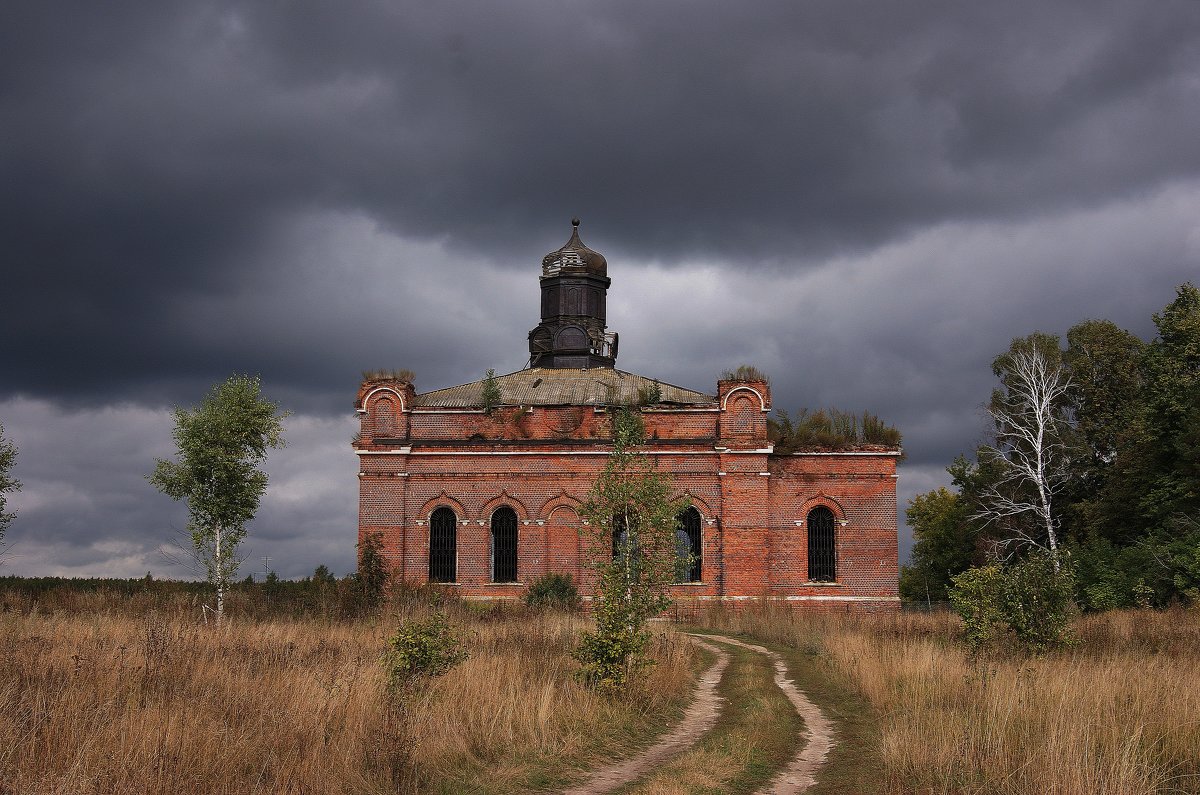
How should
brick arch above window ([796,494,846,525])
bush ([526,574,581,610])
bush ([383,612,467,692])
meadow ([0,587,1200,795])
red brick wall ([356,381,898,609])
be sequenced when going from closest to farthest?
meadow ([0,587,1200,795]) < bush ([383,612,467,692]) < bush ([526,574,581,610]) < red brick wall ([356,381,898,609]) < brick arch above window ([796,494,846,525])

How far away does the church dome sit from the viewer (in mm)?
36750

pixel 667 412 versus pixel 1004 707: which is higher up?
pixel 667 412

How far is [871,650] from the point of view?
15.8 m

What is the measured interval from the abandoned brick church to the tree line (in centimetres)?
366

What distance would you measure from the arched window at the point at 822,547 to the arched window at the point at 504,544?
9670 mm

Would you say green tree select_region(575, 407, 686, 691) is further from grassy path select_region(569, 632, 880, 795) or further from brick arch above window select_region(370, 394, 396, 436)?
brick arch above window select_region(370, 394, 396, 436)

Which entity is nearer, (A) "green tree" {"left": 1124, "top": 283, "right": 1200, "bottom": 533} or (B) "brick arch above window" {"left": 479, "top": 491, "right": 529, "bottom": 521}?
(A) "green tree" {"left": 1124, "top": 283, "right": 1200, "bottom": 533}

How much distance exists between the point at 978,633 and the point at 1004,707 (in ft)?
17.6

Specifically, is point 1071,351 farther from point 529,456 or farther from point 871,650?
point 871,650

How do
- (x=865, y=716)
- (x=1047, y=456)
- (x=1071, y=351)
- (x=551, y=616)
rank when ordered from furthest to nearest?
1. (x=1071, y=351)
2. (x=1047, y=456)
3. (x=551, y=616)
4. (x=865, y=716)

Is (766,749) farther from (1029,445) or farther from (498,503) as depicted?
(1029,445)

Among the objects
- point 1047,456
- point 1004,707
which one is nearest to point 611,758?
point 1004,707

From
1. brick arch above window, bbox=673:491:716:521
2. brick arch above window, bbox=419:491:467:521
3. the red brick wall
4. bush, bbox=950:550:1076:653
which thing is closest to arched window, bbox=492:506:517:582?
the red brick wall

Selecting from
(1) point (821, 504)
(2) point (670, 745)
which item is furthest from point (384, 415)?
(2) point (670, 745)
